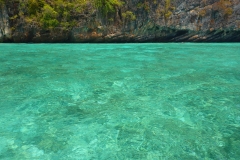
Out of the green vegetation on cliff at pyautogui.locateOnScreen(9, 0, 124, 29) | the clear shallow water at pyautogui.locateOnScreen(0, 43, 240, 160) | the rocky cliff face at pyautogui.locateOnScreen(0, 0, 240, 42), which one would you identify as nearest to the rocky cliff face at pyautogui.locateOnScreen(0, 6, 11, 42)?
the green vegetation on cliff at pyautogui.locateOnScreen(9, 0, 124, 29)

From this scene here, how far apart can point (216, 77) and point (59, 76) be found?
4.56 meters

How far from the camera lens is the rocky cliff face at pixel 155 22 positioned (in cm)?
1911

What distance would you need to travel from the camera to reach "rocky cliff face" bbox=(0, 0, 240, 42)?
1911 cm

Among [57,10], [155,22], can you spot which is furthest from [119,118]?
[155,22]

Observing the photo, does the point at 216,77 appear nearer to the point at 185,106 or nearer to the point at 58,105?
the point at 185,106

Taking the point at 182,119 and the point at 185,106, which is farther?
the point at 185,106

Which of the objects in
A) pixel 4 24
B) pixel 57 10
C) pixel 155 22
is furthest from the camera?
pixel 155 22

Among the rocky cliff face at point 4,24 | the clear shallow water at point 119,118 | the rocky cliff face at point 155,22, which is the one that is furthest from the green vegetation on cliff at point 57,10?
the clear shallow water at point 119,118

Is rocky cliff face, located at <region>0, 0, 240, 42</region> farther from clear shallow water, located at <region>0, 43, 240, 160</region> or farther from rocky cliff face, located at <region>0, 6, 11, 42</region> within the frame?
clear shallow water, located at <region>0, 43, 240, 160</region>

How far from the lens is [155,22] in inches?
806

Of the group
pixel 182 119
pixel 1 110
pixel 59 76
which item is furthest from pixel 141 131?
pixel 59 76

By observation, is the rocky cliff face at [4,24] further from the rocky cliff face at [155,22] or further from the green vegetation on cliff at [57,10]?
the rocky cliff face at [155,22]

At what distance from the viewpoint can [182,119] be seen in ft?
Answer: 9.87

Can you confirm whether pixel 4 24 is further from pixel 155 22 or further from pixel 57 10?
pixel 155 22
